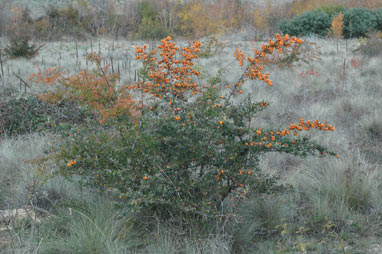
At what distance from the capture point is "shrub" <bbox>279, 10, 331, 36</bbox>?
20.0 m

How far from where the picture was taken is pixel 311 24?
20062mm

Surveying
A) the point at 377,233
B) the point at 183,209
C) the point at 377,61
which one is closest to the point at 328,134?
the point at 377,233

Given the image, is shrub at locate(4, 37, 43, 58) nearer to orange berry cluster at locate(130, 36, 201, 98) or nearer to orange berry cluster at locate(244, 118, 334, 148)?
orange berry cluster at locate(130, 36, 201, 98)

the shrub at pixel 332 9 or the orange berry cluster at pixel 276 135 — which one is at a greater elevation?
the shrub at pixel 332 9

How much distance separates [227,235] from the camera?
2803mm

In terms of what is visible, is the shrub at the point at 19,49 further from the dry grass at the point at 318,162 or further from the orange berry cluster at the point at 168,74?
the orange berry cluster at the point at 168,74

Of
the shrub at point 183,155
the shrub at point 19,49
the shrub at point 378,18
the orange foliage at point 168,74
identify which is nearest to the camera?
the shrub at point 183,155

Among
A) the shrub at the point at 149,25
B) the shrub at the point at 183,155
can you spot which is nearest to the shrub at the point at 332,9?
the shrub at the point at 149,25

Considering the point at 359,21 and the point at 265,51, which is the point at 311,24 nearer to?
the point at 359,21

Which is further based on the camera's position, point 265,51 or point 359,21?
point 359,21

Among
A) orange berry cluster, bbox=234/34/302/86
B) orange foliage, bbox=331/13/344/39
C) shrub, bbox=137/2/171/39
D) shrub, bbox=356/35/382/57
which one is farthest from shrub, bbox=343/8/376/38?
orange berry cluster, bbox=234/34/302/86

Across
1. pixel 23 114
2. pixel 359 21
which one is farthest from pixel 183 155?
pixel 359 21

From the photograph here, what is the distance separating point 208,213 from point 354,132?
11.5ft

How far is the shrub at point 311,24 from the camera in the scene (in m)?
20.0
